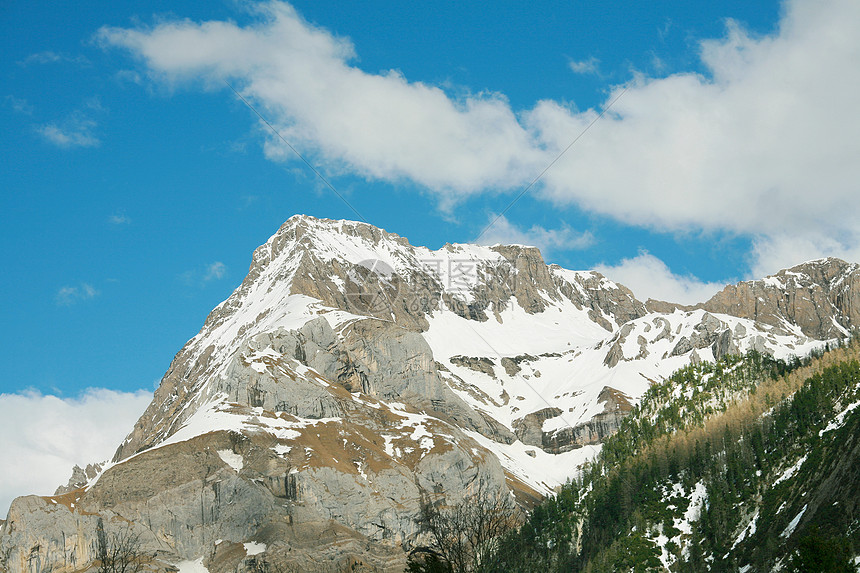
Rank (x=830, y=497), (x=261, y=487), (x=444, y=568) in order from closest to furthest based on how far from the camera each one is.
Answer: (x=444, y=568), (x=830, y=497), (x=261, y=487)

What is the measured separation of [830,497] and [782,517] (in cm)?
1652

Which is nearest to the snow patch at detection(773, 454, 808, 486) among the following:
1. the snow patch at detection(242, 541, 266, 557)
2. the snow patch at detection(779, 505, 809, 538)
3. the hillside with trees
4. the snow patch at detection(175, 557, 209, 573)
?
the hillside with trees

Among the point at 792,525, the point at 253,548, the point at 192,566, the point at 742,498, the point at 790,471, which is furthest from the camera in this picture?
the point at 253,548

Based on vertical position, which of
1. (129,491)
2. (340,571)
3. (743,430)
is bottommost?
(340,571)

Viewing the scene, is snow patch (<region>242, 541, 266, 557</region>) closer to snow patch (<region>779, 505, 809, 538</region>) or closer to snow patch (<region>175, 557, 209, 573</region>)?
snow patch (<region>175, 557, 209, 573</region>)

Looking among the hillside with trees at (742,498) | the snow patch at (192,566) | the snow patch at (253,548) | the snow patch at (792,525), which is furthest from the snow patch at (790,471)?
the snow patch at (192,566)

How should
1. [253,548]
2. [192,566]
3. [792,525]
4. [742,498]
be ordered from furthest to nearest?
[253,548] < [192,566] < [742,498] < [792,525]

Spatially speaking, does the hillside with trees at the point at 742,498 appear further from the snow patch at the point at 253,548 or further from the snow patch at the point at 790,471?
the snow patch at the point at 253,548

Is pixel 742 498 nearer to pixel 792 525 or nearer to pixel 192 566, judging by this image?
pixel 792 525

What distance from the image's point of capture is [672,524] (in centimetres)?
18038

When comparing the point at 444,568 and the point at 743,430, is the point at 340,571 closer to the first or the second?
the point at 743,430

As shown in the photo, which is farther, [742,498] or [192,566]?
[192,566]

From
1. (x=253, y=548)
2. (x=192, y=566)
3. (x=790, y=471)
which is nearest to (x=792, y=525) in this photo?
(x=790, y=471)

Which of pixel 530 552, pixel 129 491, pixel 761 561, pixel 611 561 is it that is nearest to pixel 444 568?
pixel 761 561
